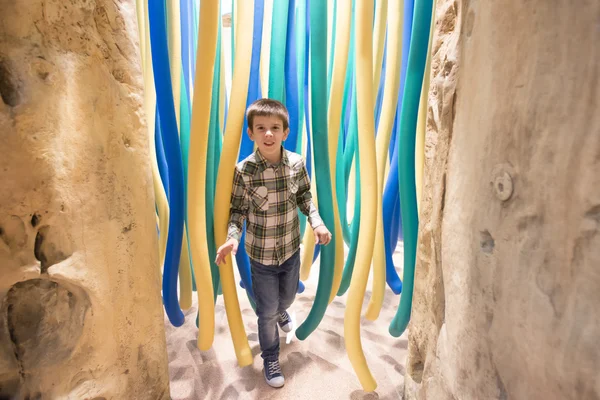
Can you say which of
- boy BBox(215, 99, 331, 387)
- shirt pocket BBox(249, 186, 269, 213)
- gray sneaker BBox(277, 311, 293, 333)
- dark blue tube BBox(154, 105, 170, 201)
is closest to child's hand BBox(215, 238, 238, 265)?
boy BBox(215, 99, 331, 387)

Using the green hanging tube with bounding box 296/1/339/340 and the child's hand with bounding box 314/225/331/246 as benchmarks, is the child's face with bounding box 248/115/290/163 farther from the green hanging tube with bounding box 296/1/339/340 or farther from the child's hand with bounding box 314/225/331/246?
the child's hand with bounding box 314/225/331/246

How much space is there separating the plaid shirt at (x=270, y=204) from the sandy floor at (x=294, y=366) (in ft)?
1.77

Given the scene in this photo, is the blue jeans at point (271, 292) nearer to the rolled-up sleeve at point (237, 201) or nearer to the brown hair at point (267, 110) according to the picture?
the rolled-up sleeve at point (237, 201)

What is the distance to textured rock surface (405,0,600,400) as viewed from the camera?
0.42 meters

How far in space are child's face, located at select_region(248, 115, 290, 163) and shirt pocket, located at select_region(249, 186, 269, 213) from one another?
0.42 ft

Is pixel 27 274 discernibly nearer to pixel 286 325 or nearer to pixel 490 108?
pixel 490 108

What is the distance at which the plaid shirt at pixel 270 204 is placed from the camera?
1192mm

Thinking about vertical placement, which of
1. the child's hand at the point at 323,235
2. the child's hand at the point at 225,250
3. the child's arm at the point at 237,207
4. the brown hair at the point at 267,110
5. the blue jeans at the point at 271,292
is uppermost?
the brown hair at the point at 267,110

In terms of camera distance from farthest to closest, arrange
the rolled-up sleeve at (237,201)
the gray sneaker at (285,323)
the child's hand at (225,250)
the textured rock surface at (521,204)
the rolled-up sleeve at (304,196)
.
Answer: the gray sneaker at (285,323)
the rolled-up sleeve at (304,196)
the rolled-up sleeve at (237,201)
the child's hand at (225,250)
the textured rock surface at (521,204)

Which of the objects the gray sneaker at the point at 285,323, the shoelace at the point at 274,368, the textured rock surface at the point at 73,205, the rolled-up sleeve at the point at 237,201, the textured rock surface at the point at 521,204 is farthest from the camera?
the gray sneaker at the point at 285,323

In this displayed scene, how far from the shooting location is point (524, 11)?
1.64 feet

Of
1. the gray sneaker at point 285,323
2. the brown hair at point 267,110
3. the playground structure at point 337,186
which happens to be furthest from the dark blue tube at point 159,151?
the gray sneaker at point 285,323

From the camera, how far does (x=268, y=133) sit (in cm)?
113

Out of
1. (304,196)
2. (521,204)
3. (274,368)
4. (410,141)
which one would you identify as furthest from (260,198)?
(521,204)
